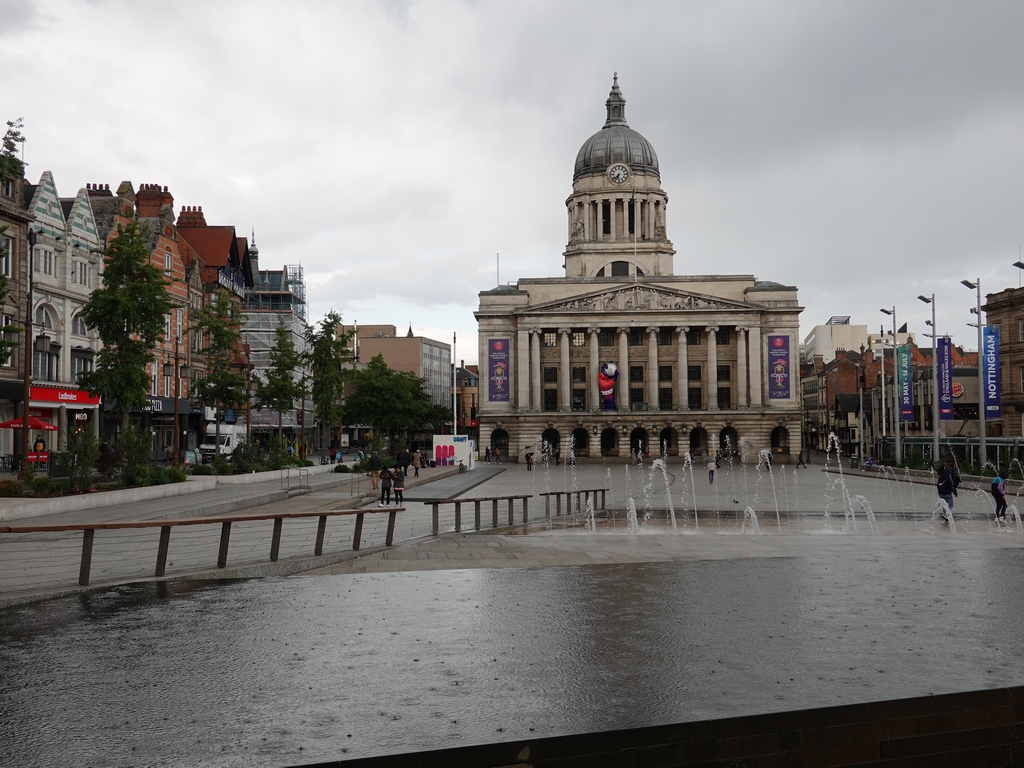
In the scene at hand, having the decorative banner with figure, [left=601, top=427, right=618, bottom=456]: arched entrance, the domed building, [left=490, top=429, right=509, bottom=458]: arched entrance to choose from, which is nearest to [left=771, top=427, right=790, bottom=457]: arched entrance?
the domed building

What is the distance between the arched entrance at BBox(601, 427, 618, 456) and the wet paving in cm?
8844

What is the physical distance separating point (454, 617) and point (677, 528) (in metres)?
13.3

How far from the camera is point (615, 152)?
395 ft

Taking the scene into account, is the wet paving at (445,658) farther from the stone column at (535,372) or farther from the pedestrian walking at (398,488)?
the stone column at (535,372)

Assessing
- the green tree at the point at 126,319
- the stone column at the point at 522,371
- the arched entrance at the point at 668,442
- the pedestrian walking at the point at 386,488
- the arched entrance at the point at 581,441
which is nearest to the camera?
the pedestrian walking at the point at 386,488

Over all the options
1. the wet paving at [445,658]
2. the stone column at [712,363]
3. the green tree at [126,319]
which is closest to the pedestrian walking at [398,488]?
the green tree at [126,319]

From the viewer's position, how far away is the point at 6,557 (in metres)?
14.4

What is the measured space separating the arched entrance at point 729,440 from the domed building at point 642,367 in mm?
147

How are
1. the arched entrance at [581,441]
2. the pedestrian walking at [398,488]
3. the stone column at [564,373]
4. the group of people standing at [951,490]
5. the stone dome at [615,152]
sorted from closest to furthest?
the group of people standing at [951,490], the pedestrian walking at [398,488], the arched entrance at [581,441], the stone column at [564,373], the stone dome at [615,152]

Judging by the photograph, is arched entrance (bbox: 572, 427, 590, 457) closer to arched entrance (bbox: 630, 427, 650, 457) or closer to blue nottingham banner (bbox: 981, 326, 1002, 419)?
arched entrance (bbox: 630, 427, 650, 457)

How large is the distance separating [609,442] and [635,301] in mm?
15304

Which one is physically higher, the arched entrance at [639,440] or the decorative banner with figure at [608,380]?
the decorative banner with figure at [608,380]

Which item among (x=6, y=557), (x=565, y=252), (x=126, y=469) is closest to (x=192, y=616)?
(x=6, y=557)

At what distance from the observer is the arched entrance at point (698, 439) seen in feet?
333
